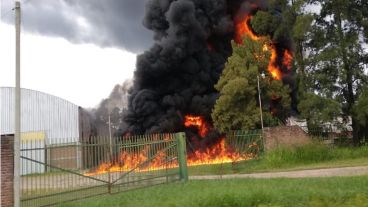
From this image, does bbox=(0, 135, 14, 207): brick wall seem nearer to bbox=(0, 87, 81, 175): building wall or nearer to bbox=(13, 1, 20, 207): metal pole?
bbox=(13, 1, 20, 207): metal pole

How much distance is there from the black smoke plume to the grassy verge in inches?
470

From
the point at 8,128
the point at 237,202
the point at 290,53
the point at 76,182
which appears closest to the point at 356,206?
the point at 237,202

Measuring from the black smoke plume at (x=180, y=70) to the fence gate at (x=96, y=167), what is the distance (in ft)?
A: 57.6

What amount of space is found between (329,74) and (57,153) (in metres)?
17.5

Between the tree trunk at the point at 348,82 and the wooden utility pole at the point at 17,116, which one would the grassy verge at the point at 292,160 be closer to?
the tree trunk at the point at 348,82

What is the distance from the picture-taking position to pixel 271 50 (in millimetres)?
30938

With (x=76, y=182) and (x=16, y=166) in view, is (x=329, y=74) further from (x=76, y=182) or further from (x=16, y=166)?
(x=16, y=166)

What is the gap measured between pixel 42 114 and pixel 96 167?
21839 millimetres

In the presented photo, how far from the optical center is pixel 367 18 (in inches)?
1097

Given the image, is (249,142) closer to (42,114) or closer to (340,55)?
(340,55)

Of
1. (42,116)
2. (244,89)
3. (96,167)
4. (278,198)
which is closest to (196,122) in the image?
(244,89)

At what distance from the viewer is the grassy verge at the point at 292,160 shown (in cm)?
2162

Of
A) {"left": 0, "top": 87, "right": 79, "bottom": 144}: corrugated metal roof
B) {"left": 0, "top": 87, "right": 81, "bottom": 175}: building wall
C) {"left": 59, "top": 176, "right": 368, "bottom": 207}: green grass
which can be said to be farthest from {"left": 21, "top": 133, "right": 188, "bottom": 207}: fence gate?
{"left": 0, "top": 87, "right": 79, "bottom": 144}: corrugated metal roof

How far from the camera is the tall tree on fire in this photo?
86.9 feet
